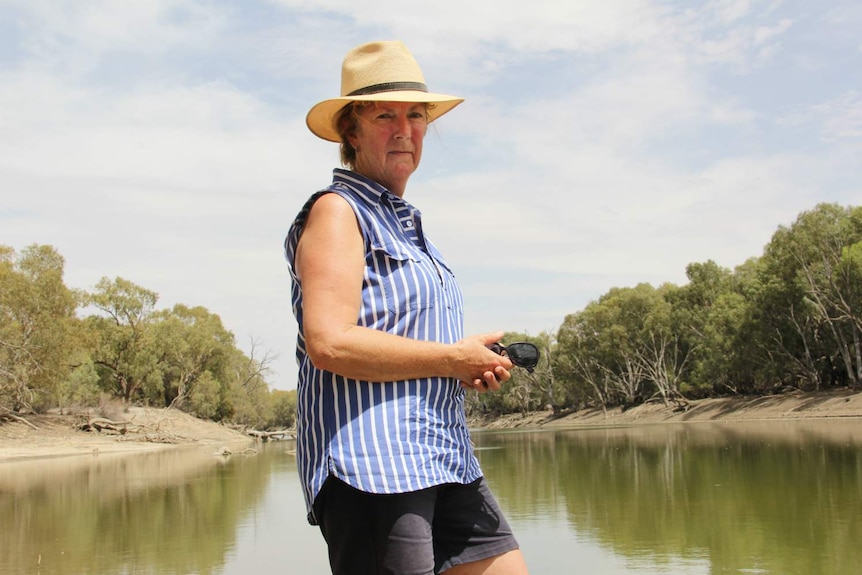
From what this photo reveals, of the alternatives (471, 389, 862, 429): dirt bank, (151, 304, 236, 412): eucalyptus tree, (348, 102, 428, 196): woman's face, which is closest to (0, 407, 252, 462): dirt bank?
(151, 304, 236, 412): eucalyptus tree

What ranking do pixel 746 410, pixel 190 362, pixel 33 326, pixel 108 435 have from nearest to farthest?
pixel 33 326, pixel 108 435, pixel 746 410, pixel 190 362

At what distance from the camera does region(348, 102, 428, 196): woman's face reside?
221 centimetres

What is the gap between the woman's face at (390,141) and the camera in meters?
2.21

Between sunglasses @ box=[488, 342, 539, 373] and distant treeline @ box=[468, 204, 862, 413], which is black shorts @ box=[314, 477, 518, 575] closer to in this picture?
sunglasses @ box=[488, 342, 539, 373]

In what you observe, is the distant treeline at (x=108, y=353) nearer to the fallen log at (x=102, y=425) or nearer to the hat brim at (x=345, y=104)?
the fallen log at (x=102, y=425)

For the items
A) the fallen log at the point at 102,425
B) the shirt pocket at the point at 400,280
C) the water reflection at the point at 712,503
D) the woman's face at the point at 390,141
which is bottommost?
the water reflection at the point at 712,503

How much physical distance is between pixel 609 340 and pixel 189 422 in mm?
29214

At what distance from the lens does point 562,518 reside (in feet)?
37.7

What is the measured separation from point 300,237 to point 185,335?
2251 inches

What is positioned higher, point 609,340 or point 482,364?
point 609,340

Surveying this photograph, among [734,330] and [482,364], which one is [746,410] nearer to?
[734,330]

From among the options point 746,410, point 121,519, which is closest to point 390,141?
point 121,519

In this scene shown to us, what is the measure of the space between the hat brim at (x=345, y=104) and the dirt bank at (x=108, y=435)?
2954cm

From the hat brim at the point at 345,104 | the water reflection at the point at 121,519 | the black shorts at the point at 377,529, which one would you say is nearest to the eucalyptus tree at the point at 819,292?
the water reflection at the point at 121,519
